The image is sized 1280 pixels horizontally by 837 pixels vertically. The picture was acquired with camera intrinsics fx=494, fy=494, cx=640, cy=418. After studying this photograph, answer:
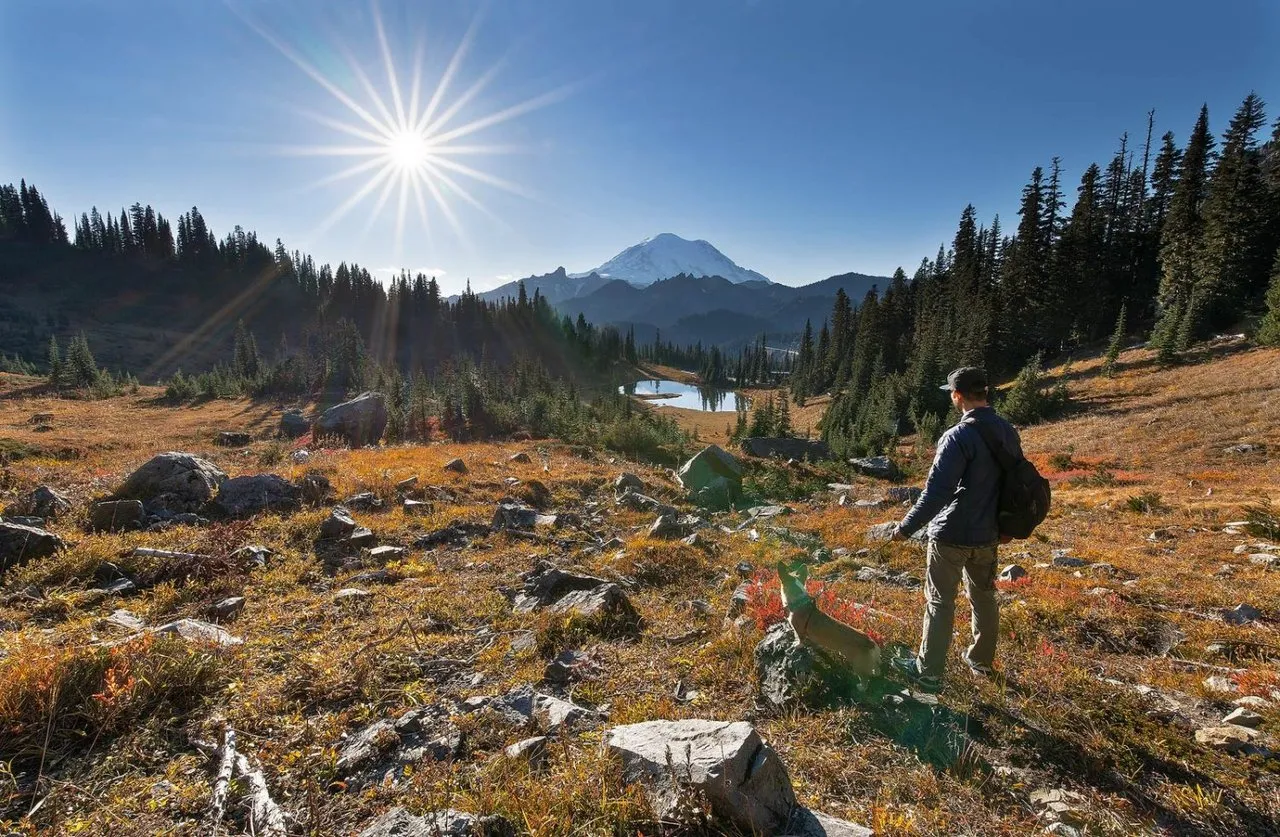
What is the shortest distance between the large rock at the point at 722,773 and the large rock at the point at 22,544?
986cm

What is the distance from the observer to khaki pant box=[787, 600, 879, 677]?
5.19m

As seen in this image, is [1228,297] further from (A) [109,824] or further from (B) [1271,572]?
(A) [109,824]

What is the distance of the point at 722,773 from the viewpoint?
10.7 feet

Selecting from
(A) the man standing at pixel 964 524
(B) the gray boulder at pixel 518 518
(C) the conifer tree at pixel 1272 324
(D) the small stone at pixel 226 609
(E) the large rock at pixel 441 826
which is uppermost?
(C) the conifer tree at pixel 1272 324

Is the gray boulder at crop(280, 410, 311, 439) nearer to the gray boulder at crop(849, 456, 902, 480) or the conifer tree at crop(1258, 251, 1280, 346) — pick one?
the gray boulder at crop(849, 456, 902, 480)

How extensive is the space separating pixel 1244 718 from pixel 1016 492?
265 cm

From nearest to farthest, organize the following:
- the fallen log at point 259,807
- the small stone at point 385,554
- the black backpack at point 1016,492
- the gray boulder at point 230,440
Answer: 1. the fallen log at point 259,807
2. the black backpack at point 1016,492
3. the small stone at point 385,554
4. the gray boulder at point 230,440

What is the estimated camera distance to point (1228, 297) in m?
40.9

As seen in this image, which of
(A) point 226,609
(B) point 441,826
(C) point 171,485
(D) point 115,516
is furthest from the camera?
(C) point 171,485

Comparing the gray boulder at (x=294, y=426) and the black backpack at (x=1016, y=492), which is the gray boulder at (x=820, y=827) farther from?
the gray boulder at (x=294, y=426)

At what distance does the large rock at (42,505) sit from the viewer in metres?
9.28

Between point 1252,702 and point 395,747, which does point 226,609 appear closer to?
point 395,747

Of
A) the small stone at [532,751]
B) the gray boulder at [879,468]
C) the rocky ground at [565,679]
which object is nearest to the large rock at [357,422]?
the rocky ground at [565,679]

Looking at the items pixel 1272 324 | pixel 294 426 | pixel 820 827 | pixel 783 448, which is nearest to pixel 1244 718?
pixel 820 827
